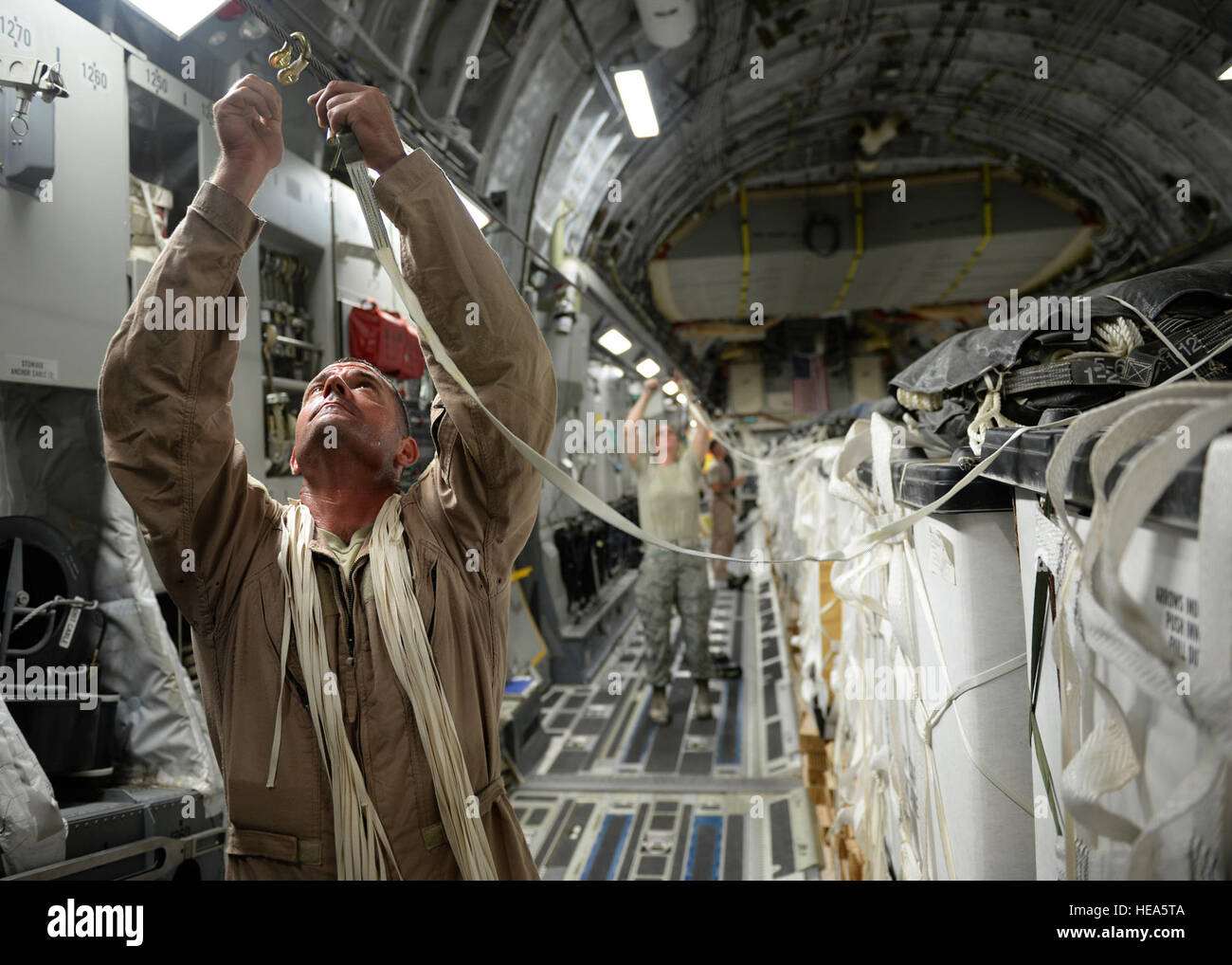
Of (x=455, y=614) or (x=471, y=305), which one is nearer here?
(x=471, y=305)

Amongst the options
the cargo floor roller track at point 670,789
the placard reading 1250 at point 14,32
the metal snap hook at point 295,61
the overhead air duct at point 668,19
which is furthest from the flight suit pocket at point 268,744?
the overhead air duct at point 668,19

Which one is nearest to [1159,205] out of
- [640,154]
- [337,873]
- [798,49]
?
[798,49]

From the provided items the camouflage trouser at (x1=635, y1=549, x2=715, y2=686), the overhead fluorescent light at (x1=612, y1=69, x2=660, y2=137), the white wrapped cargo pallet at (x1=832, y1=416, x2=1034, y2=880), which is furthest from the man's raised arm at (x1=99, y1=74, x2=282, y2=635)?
the camouflage trouser at (x1=635, y1=549, x2=715, y2=686)

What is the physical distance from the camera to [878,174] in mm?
10055

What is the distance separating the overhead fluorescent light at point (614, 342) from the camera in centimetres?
815

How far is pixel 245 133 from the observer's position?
1.40 m

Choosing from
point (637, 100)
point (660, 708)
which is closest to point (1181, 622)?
point (637, 100)

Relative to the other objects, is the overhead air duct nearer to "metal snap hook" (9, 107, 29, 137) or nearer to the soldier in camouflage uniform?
the soldier in camouflage uniform

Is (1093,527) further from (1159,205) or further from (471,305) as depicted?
(1159,205)

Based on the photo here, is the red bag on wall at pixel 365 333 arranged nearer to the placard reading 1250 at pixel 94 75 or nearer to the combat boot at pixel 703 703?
the placard reading 1250 at pixel 94 75

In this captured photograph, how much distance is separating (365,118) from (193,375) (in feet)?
1.82

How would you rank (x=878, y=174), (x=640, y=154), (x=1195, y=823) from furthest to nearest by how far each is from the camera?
(x=878, y=174), (x=640, y=154), (x=1195, y=823)

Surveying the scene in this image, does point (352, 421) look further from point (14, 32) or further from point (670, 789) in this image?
point (670, 789)
